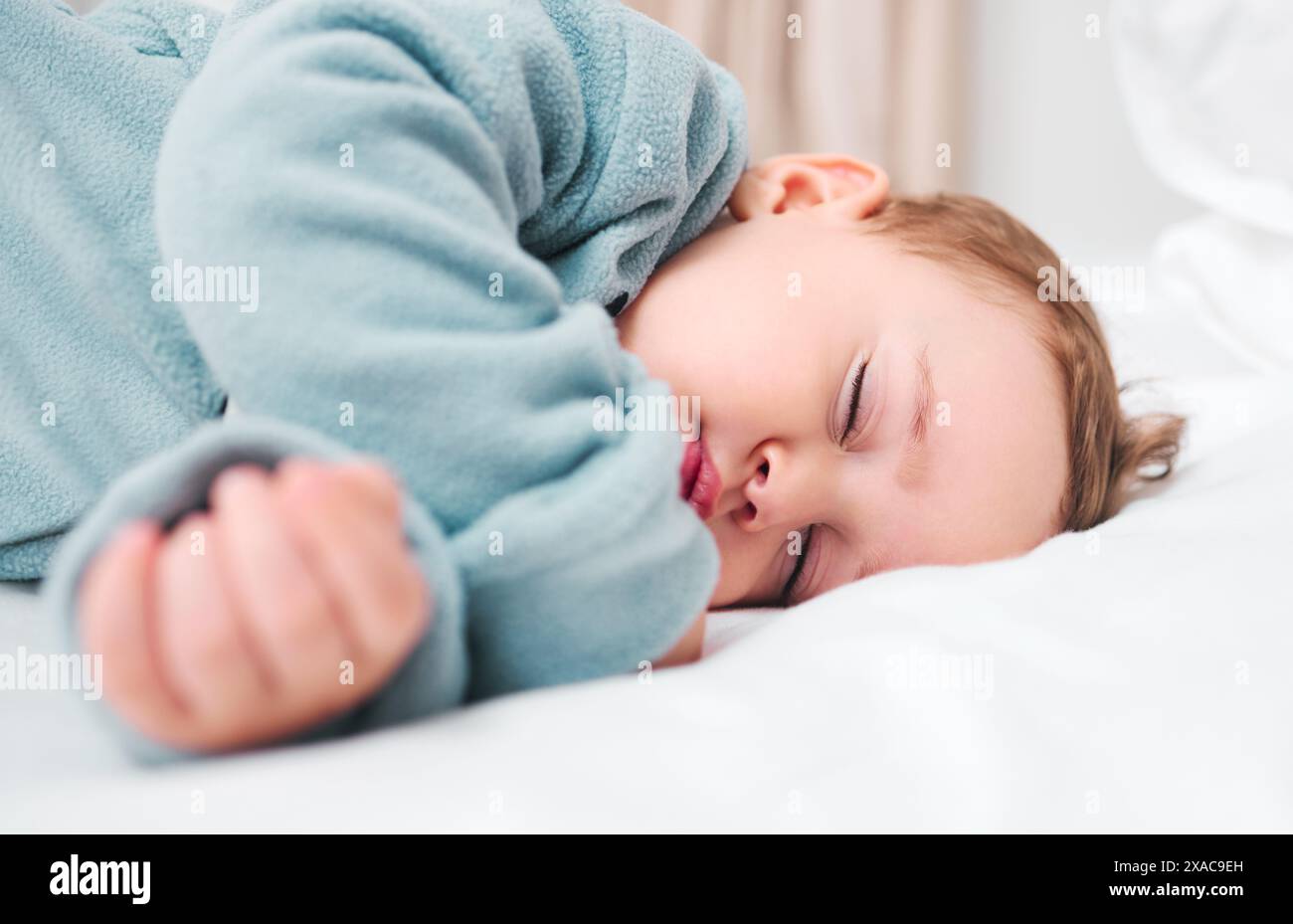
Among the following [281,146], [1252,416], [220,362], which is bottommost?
[1252,416]

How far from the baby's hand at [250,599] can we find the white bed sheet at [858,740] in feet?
0.19

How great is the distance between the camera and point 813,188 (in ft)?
3.93

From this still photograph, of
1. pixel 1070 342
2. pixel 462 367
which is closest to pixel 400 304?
pixel 462 367

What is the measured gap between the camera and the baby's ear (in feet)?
3.76

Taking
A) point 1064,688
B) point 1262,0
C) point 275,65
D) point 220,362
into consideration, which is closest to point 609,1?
point 275,65

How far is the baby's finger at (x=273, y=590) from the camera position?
46 cm

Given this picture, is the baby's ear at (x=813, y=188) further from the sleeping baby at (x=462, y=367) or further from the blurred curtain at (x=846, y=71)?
the blurred curtain at (x=846, y=71)

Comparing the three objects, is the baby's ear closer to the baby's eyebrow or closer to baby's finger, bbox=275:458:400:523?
the baby's eyebrow

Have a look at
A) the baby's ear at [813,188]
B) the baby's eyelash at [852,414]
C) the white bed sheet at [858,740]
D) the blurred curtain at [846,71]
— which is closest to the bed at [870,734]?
the white bed sheet at [858,740]

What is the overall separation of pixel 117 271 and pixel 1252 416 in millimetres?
1145

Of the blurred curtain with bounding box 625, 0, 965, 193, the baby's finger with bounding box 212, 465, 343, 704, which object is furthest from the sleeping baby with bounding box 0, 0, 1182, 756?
the blurred curtain with bounding box 625, 0, 965, 193
